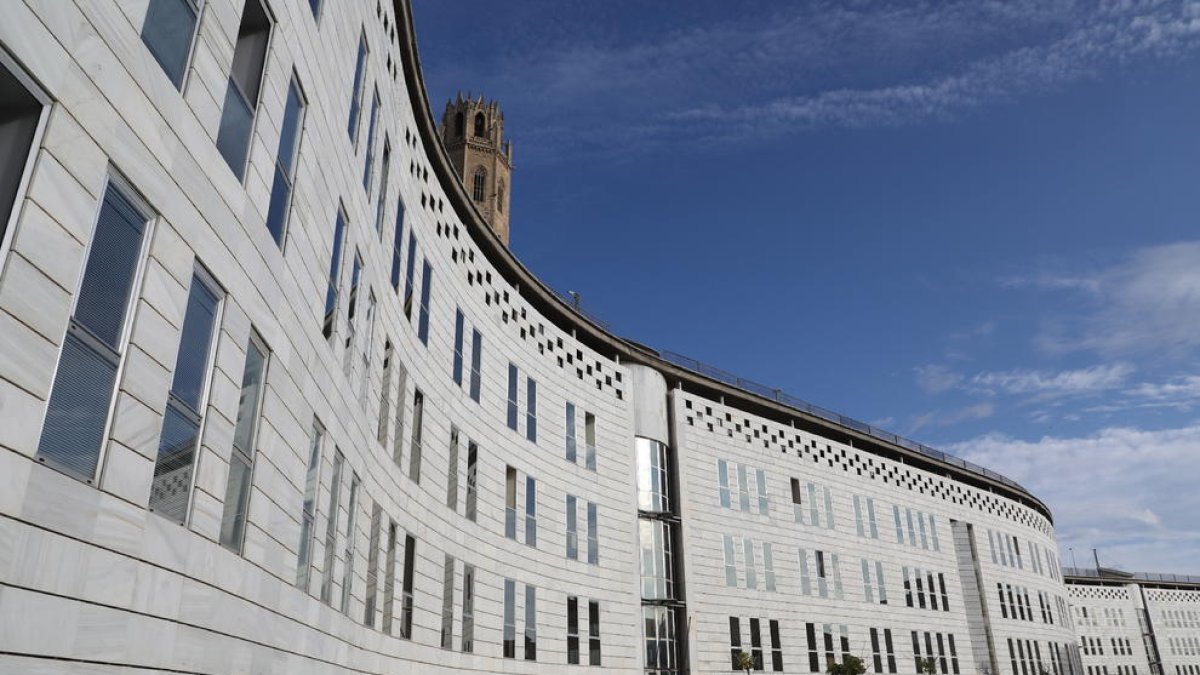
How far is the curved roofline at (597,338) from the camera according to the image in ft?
76.8

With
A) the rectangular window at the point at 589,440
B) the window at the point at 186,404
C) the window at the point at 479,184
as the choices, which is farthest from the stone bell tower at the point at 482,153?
the window at the point at 186,404

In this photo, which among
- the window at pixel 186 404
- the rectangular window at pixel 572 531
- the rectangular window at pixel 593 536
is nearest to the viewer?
the window at pixel 186 404

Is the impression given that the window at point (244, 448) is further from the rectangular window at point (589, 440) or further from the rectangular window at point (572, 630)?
the rectangular window at point (589, 440)

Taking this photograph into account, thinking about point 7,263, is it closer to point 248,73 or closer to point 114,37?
point 114,37

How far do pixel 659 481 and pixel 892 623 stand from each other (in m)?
19.5

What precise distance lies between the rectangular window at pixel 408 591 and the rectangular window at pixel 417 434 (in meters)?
1.56

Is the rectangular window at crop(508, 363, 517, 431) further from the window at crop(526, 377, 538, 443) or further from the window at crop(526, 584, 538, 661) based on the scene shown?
the window at crop(526, 584, 538, 661)

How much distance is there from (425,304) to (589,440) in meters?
13.6

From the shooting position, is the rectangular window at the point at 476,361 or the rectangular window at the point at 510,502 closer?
the rectangular window at the point at 476,361

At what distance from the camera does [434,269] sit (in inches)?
995

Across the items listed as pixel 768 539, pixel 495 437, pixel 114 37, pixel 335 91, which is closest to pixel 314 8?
pixel 335 91

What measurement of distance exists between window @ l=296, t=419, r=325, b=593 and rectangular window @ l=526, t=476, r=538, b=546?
55.2ft

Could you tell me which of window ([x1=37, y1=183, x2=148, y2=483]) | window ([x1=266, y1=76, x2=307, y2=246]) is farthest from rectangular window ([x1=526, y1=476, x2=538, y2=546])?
window ([x1=37, y1=183, x2=148, y2=483])

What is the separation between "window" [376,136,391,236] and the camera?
62.7 feet
